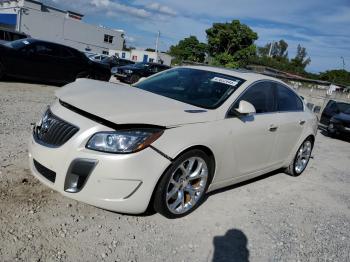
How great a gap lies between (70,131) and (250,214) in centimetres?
236

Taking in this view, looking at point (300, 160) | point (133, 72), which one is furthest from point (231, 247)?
point (133, 72)

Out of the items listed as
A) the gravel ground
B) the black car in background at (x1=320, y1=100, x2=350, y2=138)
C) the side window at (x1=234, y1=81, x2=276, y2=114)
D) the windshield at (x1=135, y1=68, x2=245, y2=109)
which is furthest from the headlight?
the black car in background at (x1=320, y1=100, x2=350, y2=138)

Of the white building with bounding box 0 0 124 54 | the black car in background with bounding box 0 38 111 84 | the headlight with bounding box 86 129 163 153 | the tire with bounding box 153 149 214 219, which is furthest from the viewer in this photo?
the white building with bounding box 0 0 124 54

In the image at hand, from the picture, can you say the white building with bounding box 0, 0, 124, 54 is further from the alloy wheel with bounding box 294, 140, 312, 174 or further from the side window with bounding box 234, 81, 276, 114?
the side window with bounding box 234, 81, 276, 114

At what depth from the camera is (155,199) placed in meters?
3.67

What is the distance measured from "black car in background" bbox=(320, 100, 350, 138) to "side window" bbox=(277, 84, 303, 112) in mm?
7376

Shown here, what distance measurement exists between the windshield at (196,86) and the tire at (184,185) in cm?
69

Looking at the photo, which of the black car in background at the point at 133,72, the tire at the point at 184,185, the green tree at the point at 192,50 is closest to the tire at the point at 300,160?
the tire at the point at 184,185

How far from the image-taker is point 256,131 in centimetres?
466

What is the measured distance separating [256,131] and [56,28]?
57.9m

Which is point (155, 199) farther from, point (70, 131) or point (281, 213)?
point (281, 213)

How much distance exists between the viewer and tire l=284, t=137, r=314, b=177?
6215mm

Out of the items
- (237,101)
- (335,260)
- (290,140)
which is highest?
(237,101)

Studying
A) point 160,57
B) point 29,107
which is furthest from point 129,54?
point 29,107
